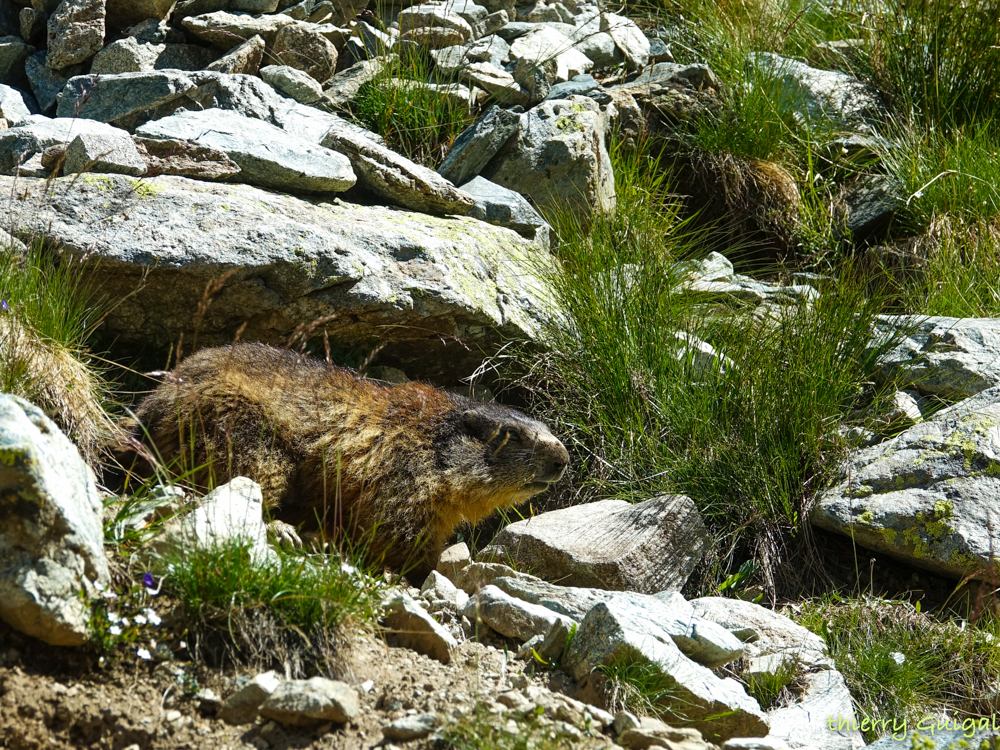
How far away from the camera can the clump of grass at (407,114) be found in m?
7.94

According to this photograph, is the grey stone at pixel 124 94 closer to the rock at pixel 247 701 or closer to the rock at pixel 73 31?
the rock at pixel 73 31

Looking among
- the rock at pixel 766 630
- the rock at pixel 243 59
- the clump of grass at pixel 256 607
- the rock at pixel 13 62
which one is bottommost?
the rock at pixel 766 630

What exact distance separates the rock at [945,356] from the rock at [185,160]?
450 cm

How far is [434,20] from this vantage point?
8.98m

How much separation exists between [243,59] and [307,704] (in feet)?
20.6

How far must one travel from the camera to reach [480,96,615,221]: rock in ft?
25.3

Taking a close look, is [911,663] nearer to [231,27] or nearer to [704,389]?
[704,389]

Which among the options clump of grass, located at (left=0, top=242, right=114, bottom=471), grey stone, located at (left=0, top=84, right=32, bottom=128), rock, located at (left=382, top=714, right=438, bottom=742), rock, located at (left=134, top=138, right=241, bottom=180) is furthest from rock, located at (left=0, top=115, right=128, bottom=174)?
rock, located at (left=382, top=714, right=438, bottom=742)

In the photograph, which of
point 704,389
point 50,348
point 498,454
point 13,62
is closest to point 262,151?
point 50,348

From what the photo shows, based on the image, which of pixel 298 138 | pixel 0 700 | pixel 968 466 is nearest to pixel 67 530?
pixel 0 700

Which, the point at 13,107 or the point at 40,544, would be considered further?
the point at 13,107

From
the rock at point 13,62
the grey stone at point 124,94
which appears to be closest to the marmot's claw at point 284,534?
the grey stone at point 124,94

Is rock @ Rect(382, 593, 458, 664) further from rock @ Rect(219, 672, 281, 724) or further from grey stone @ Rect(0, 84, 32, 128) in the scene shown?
grey stone @ Rect(0, 84, 32, 128)

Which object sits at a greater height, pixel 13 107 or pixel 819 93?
pixel 819 93
